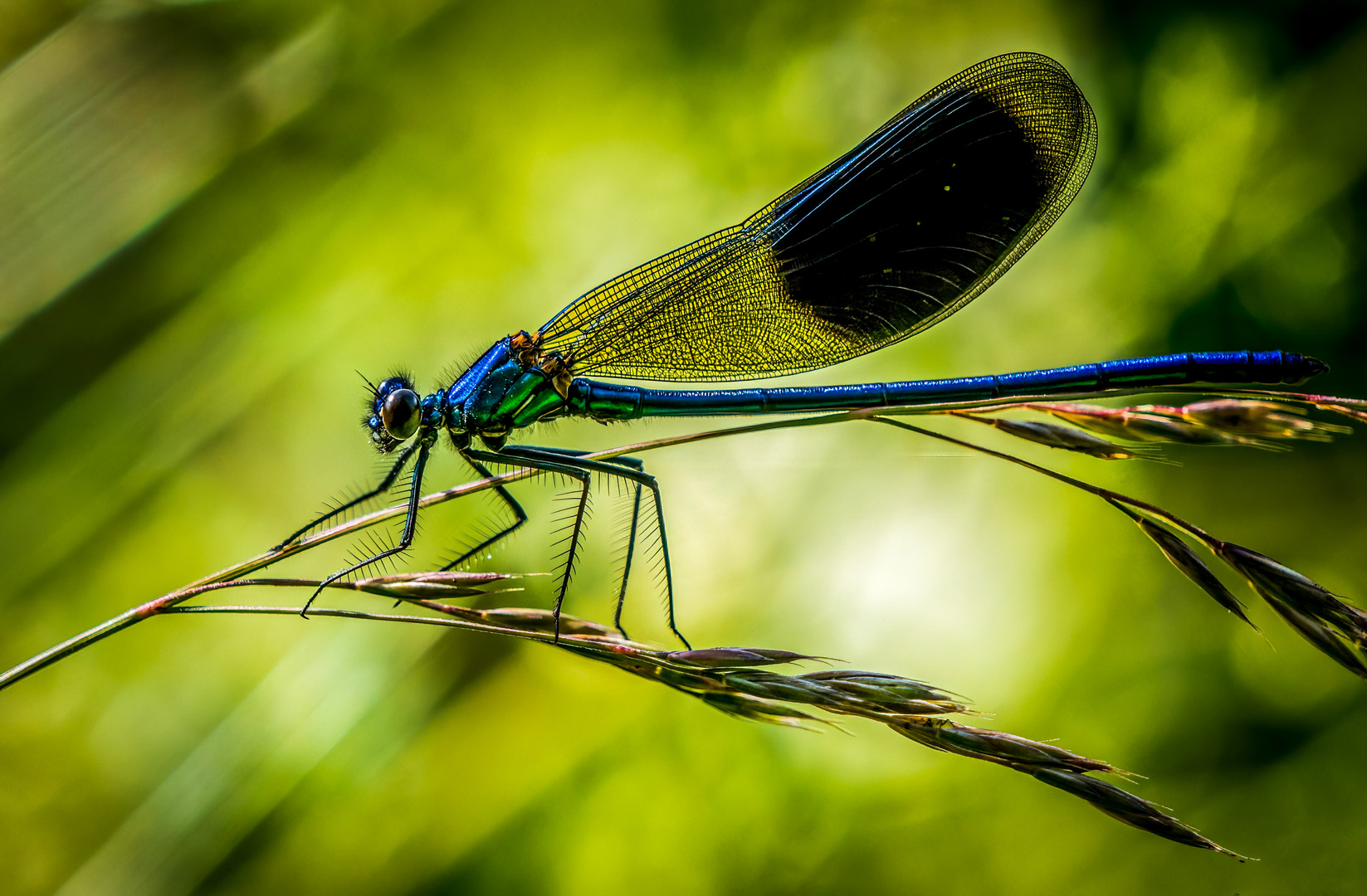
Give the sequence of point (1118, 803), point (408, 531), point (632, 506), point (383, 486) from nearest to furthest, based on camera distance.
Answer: point (1118, 803) → point (408, 531) → point (383, 486) → point (632, 506)

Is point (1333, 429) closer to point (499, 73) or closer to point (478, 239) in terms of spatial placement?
point (478, 239)

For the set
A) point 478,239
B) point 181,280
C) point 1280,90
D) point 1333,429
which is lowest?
point 181,280

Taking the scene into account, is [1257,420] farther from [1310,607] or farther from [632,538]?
[632,538]

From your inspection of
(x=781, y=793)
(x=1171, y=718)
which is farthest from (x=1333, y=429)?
(x=781, y=793)

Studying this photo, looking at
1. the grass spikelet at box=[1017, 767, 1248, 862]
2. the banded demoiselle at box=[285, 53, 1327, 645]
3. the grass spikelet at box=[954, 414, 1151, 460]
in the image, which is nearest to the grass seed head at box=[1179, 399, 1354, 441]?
the grass spikelet at box=[954, 414, 1151, 460]

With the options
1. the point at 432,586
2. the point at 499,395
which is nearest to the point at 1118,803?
the point at 432,586

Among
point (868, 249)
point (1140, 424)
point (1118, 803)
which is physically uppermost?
point (868, 249)
